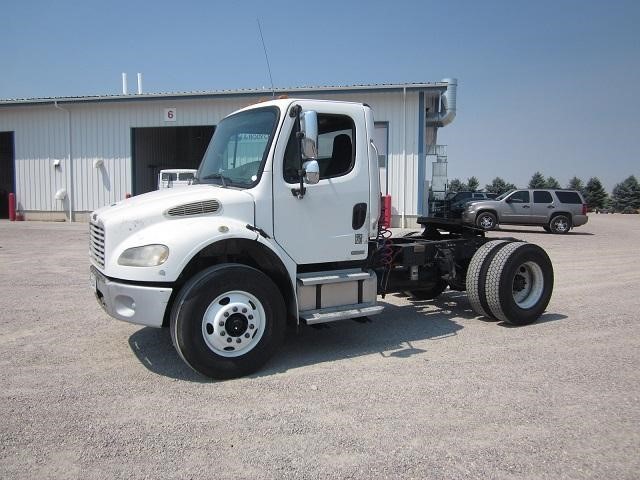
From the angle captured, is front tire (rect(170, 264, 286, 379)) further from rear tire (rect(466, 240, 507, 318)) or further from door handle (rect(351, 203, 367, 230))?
rear tire (rect(466, 240, 507, 318))

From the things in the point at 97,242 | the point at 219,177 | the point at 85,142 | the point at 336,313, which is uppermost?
the point at 85,142

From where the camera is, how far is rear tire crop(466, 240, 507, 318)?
650 centimetres

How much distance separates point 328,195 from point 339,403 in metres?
2.10

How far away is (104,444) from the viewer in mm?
3355

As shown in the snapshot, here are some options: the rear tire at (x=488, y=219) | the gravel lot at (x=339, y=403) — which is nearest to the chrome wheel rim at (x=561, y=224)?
the rear tire at (x=488, y=219)

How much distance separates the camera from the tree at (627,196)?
5022 centimetres

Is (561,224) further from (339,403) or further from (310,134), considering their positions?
(339,403)

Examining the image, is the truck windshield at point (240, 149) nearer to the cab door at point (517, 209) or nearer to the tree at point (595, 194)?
the cab door at point (517, 209)

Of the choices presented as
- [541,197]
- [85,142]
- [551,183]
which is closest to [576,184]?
[551,183]

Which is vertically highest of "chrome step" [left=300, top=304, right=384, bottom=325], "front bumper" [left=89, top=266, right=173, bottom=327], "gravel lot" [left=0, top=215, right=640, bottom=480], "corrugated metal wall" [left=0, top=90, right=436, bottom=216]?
"corrugated metal wall" [left=0, top=90, right=436, bottom=216]

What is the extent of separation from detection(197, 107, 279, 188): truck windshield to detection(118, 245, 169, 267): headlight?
106 cm

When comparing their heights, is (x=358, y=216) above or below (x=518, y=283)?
above

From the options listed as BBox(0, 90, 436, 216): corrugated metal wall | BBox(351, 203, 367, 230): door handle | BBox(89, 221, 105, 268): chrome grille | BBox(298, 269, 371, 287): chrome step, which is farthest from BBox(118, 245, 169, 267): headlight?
BBox(0, 90, 436, 216): corrugated metal wall

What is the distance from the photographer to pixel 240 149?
5.25 m
